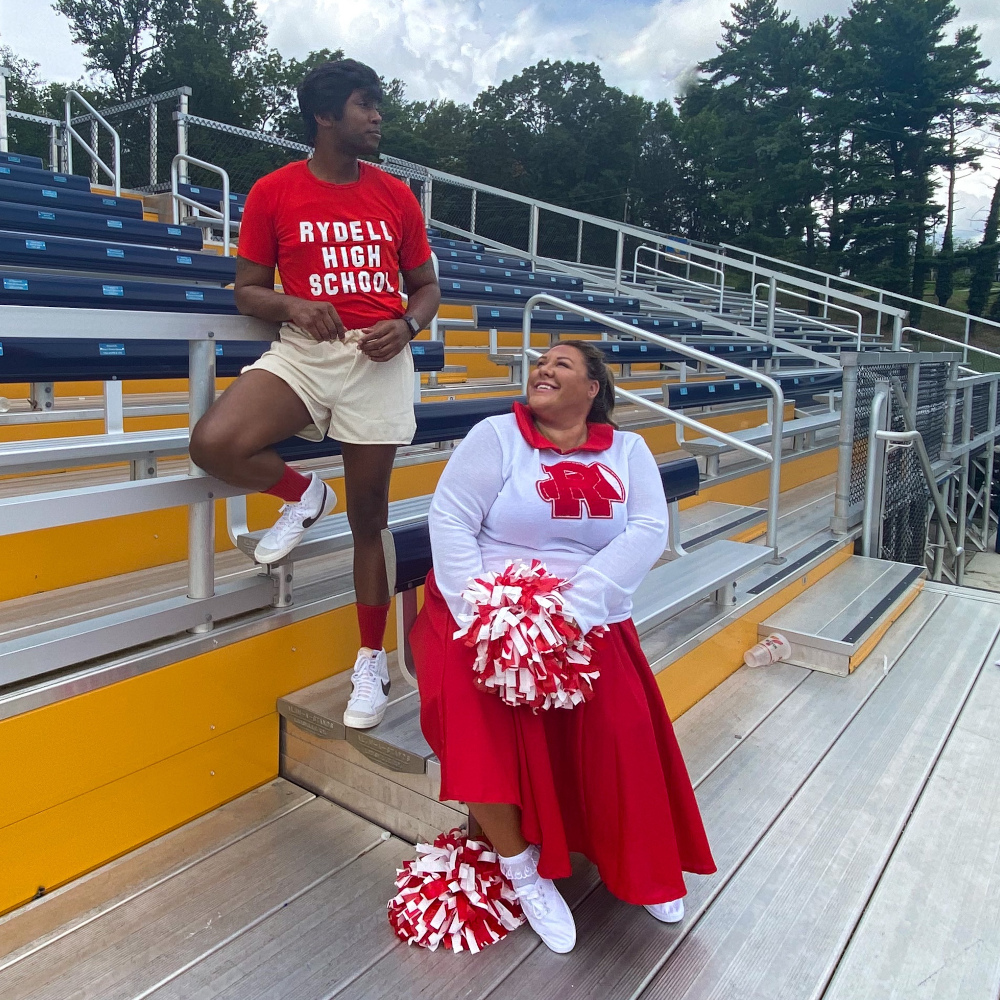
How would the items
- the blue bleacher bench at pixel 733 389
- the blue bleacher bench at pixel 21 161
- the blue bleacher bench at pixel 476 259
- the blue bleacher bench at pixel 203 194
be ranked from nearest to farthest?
1. the blue bleacher bench at pixel 733 389
2. the blue bleacher bench at pixel 21 161
3. the blue bleacher bench at pixel 203 194
4. the blue bleacher bench at pixel 476 259

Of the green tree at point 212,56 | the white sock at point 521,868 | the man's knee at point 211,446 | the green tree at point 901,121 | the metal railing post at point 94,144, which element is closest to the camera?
the white sock at point 521,868

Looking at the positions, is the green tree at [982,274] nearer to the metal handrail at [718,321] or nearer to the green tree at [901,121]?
the green tree at [901,121]

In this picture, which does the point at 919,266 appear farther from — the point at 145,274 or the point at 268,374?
the point at 268,374

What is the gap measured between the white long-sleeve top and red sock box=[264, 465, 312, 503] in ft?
1.44

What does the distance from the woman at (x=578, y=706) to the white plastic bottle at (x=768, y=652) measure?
1.45 meters

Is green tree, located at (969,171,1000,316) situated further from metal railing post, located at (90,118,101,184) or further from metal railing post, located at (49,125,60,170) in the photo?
metal railing post, located at (49,125,60,170)

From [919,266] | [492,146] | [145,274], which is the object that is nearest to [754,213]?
[919,266]

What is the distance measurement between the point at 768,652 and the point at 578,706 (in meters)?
1.67

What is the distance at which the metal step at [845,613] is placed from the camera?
3066 millimetres

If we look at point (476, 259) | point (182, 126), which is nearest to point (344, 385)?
point (182, 126)

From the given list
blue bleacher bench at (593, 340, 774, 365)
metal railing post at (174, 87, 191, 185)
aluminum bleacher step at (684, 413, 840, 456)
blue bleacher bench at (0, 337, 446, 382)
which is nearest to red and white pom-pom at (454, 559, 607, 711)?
blue bleacher bench at (0, 337, 446, 382)

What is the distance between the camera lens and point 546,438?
1.85 meters

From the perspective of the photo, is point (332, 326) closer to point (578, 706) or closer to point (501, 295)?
point (578, 706)

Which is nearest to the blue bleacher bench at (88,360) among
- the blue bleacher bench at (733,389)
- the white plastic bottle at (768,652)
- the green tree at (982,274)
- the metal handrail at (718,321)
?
the white plastic bottle at (768,652)
